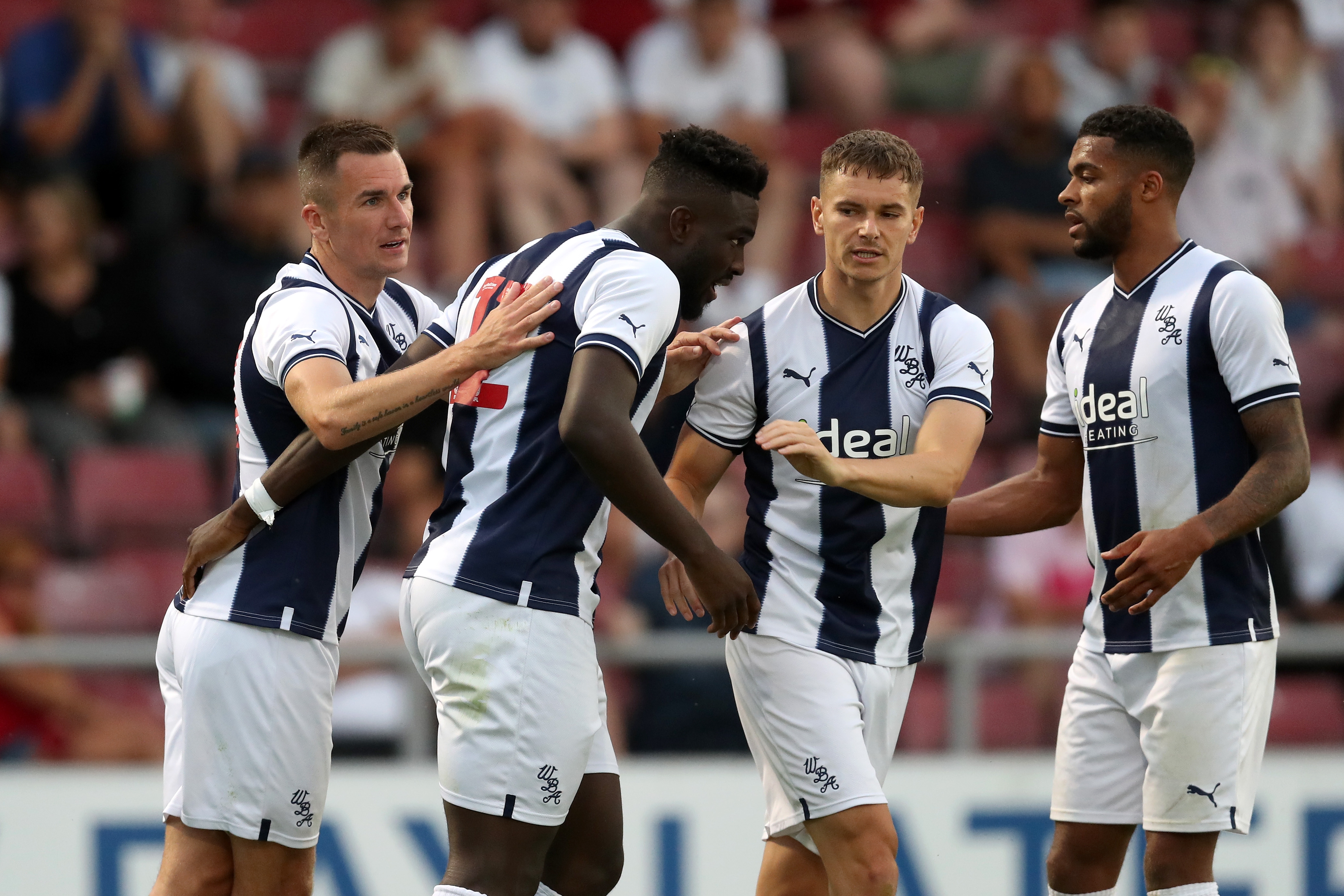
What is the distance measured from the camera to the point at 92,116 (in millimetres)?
9086

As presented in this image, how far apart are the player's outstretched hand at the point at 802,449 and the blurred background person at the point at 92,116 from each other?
590 centimetres

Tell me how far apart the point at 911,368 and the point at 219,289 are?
16.9ft

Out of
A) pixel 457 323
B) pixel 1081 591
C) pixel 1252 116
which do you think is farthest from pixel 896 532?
pixel 1252 116

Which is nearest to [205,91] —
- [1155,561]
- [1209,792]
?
[1155,561]

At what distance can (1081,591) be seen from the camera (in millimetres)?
8008

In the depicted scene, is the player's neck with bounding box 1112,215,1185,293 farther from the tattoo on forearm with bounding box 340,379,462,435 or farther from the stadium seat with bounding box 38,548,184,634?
the stadium seat with bounding box 38,548,184,634

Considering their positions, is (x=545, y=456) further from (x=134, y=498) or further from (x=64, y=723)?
(x=134, y=498)

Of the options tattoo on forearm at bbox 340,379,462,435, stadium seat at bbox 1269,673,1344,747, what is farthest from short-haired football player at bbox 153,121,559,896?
stadium seat at bbox 1269,673,1344,747

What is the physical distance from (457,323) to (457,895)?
1483 millimetres

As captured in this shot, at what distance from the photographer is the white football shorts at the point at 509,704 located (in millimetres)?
3850

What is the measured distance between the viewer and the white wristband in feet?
14.0

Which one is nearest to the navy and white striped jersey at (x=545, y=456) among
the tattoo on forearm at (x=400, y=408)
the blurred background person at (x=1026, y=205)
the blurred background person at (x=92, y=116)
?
the tattoo on forearm at (x=400, y=408)

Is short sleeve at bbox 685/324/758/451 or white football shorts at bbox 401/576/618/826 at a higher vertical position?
short sleeve at bbox 685/324/758/451

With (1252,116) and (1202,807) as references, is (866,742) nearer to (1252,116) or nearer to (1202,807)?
(1202,807)
